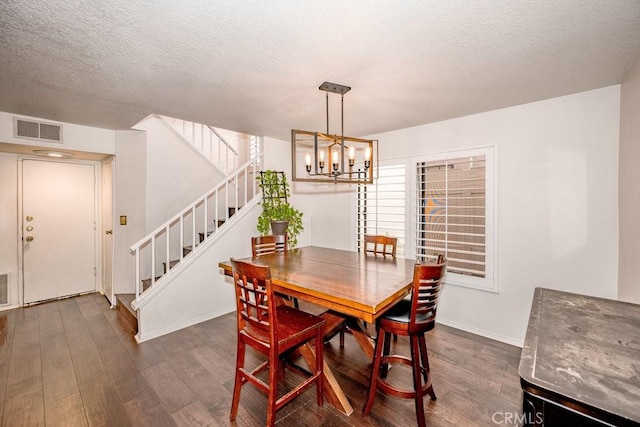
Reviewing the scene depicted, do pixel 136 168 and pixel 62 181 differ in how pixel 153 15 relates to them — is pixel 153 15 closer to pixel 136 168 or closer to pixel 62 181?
pixel 136 168

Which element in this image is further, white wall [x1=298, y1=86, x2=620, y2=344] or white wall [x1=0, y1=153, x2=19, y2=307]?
white wall [x1=0, y1=153, x2=19, y2=307]

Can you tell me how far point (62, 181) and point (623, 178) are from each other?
22.0 feet

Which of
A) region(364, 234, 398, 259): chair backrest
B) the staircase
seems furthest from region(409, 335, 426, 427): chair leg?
the staircase

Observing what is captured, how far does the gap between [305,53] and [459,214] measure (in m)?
2.49

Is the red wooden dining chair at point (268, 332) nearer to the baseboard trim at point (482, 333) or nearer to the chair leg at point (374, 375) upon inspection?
the chair leg at point (374, 375)

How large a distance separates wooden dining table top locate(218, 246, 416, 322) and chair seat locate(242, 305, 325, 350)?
211mm

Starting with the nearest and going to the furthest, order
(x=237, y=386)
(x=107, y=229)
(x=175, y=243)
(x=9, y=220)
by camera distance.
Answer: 1. (x=237, y=386)
2. (x=9, y=220)
3. (x=107, y=229)
4. (x=175, y=243)

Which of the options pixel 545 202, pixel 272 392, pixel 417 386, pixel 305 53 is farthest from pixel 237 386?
pixel 545 202

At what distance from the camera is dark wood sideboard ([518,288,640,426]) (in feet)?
2.60

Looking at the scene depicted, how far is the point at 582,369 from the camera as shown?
3.09 ft

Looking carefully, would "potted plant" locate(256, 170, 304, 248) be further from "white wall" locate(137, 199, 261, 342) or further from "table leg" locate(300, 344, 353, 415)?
"table leg" locate(300, 344, 353, 415)

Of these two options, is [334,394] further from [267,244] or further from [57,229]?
[57,229]

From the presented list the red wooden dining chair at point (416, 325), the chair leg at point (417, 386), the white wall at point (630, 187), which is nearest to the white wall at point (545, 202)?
the white wall at point (630, 187)

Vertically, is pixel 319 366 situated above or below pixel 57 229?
below
